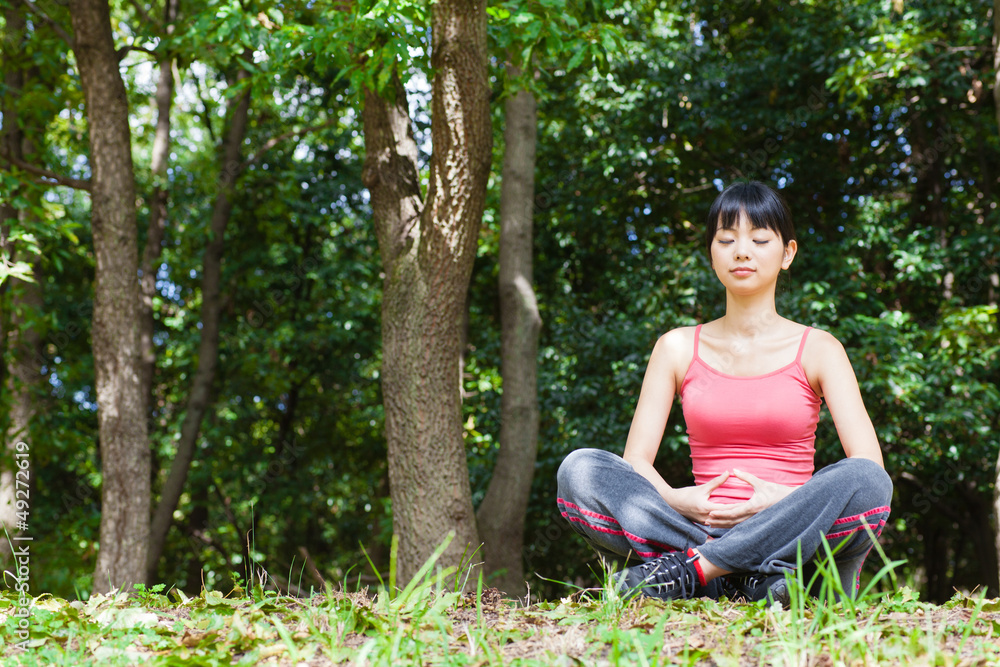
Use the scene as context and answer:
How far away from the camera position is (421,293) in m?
3.86

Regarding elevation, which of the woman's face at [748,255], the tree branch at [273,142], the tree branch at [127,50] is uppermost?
the tree branch at [273,142]

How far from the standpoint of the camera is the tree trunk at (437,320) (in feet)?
12.0

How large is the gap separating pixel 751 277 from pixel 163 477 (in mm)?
12442

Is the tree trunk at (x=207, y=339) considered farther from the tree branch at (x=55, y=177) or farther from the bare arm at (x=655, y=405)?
the bare arm at (x=655, y=405)

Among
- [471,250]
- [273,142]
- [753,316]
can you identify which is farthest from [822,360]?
[273,142]

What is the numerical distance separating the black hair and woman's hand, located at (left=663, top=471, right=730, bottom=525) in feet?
2.82

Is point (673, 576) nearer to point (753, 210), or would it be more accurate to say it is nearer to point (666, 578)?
point (666, 578)

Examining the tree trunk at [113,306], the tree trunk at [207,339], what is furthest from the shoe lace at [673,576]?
the tree trunk at [207,339]

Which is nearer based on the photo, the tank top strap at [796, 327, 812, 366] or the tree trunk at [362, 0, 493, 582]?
the tank top strap at [796, 327, 812, 366]

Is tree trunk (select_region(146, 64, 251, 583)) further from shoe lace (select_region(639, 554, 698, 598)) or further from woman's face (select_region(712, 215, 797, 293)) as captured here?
shoe lace (select_region(639, 554, 698, 598))

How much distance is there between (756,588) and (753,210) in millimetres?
1217

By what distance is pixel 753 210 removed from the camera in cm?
254

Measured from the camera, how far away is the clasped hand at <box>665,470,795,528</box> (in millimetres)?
2223

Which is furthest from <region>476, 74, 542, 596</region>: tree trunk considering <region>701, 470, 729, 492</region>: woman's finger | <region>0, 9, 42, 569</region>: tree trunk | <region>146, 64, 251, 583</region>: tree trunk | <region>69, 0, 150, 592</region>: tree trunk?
<region>0, 9, 42, 569</region>: tree trunk
